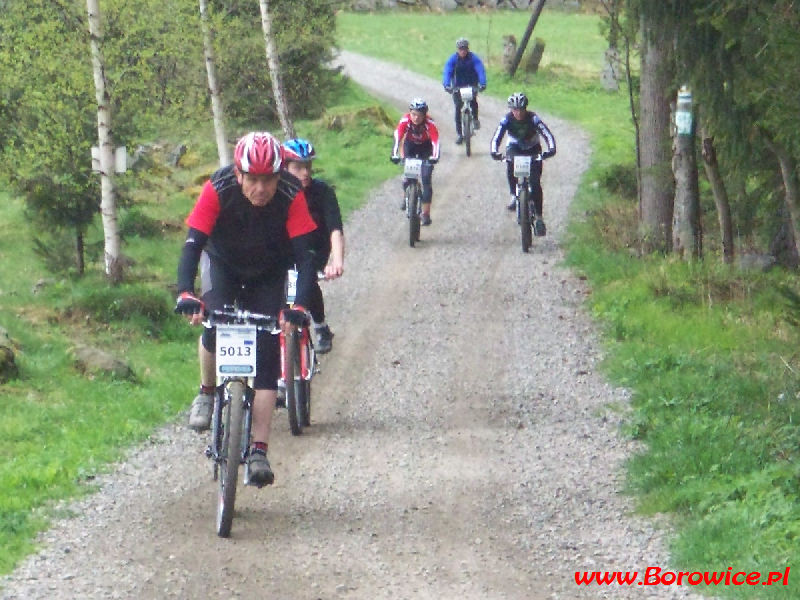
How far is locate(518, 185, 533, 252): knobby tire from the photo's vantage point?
57.2 ft

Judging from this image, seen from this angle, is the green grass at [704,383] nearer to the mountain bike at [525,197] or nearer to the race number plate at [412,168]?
the mountain bike at [525,197]

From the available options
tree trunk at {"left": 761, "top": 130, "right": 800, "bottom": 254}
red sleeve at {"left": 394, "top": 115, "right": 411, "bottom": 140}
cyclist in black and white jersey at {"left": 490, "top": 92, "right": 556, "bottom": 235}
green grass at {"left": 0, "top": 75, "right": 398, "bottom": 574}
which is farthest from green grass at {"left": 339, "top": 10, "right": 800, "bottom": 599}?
green grass at {"left": 0, "top": 75, "right": 398, "bottom": 574}

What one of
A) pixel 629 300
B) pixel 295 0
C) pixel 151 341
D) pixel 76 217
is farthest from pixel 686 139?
pixel 295 0

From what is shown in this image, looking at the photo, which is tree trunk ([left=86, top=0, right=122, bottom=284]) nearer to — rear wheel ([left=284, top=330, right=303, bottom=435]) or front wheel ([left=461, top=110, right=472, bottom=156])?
rear wheel ([left=284, top=330, right=303, bottom=435])

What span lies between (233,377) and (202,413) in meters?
0.54

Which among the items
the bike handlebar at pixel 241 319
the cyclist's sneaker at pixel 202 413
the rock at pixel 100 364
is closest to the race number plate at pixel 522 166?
the rock at pixel 100 364

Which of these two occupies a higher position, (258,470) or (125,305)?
(258,470)

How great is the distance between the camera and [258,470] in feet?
23.9

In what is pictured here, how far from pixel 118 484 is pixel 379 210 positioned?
545 inches

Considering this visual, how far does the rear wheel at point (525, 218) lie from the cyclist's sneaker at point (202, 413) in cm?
1019

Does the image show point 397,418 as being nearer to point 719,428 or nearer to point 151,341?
point 719,428

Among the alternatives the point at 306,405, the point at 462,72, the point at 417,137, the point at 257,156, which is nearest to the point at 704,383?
the point at 306,405

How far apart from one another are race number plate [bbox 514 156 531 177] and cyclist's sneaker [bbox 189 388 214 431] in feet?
32.8

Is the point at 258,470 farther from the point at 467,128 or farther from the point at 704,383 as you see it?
the point at 467,128
